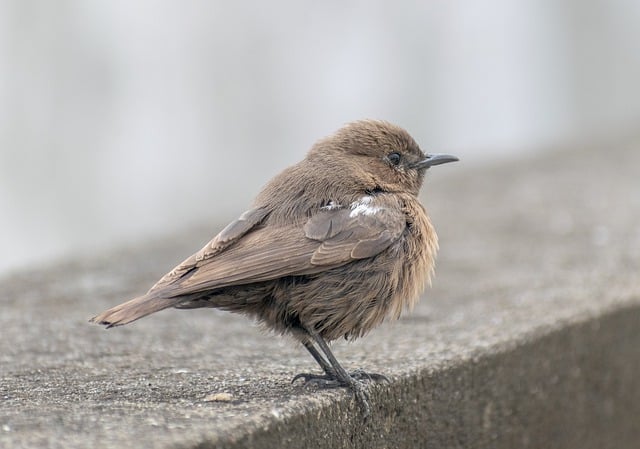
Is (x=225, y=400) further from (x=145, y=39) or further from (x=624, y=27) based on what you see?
(x=624, y=27)

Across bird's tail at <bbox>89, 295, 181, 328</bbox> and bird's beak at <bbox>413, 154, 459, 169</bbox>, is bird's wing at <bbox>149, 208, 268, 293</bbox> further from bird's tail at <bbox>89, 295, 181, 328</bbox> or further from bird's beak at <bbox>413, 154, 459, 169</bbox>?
bird's beak at <bbox>413, 154, 459, 169</bbox>

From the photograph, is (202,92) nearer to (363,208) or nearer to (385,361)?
(363,208)

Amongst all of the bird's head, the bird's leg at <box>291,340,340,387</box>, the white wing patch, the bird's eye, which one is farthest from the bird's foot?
the bird's eye

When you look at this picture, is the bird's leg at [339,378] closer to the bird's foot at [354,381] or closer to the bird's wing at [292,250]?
the bird's foot at [354,381]

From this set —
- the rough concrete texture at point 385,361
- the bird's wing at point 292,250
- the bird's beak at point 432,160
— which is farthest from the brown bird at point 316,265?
the bird's beak at point 432,160

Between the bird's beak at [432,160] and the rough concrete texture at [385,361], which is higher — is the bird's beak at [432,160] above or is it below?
above

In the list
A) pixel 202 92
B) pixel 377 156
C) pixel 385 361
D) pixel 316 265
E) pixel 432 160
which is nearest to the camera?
pixel 316 265

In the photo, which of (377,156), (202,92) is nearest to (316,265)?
(377,156)
